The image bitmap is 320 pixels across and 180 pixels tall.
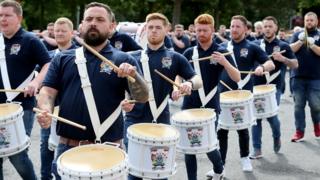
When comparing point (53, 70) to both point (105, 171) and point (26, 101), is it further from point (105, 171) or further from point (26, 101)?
point (26, 101)

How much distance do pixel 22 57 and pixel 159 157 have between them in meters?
1.77

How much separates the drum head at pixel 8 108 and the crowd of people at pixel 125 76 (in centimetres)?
19

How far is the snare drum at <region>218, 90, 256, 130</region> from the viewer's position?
6293mm

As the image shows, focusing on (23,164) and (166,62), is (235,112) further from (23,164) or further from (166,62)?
(23,164)

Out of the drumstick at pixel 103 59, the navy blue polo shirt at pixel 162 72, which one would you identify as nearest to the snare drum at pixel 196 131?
the navy blue polo shirt at pixel 162 72

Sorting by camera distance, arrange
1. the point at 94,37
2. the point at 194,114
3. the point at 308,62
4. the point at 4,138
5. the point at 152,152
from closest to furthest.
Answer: the point at 94,37
the point at 152,152
the point at 4,138
the point at 194,114
the point at 308,62

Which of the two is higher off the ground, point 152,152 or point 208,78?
point 208,78

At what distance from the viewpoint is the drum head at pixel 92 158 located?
3422 mm

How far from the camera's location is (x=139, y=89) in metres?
3.87

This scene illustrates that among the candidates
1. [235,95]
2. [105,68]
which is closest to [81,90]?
[105,68]

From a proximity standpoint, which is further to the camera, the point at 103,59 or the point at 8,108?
the point at 8,108

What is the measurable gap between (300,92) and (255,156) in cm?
169

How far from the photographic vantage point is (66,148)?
3.95m

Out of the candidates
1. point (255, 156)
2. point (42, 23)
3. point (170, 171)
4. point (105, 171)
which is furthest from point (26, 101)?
point (42, 23)
